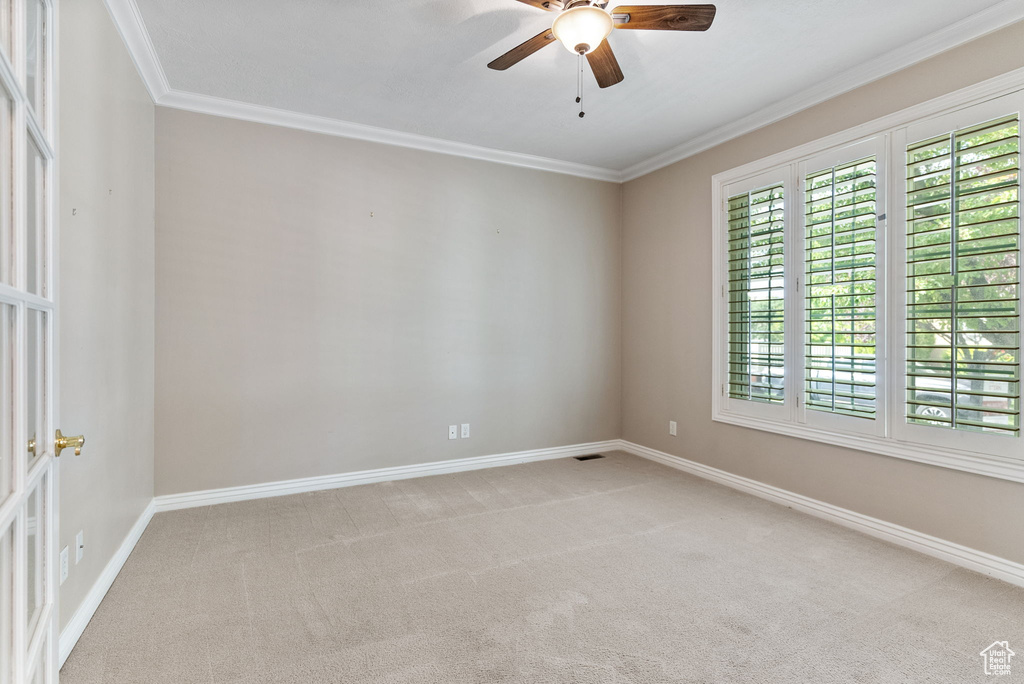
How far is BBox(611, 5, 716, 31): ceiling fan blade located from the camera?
1991 millimetres

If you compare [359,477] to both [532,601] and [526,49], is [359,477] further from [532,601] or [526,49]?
[526,49]

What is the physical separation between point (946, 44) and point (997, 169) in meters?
0.74

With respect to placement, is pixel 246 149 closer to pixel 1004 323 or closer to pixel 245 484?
pixel 245 484

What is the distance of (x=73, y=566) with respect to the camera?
6.45ft

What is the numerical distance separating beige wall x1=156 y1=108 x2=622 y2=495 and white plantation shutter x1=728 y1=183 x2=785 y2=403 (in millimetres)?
1410

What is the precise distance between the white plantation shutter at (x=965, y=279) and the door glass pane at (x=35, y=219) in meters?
3.68

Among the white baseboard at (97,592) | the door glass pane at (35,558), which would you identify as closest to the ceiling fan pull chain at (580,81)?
the door glass pane at (35,558)

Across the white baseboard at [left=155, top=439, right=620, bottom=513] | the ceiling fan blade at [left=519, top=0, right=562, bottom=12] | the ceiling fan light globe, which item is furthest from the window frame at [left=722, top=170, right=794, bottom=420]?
the ceiling fan blade at [left=519, top=0, right=562, bottom=12]

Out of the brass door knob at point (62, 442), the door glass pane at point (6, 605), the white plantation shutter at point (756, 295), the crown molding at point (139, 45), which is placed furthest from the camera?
the white plantation shutter at point (756, 295)

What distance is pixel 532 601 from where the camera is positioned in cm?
227

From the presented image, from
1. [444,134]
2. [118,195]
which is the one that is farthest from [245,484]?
[444,134]

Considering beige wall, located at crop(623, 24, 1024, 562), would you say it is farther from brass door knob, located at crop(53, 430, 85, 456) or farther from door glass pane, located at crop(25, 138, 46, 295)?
door glass pane, located at crop(25, 138, 46, 295)

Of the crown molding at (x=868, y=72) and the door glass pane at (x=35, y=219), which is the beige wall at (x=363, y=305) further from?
the door glass pane at (x=35, y=219)

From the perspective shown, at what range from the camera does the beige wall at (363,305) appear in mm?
3439
